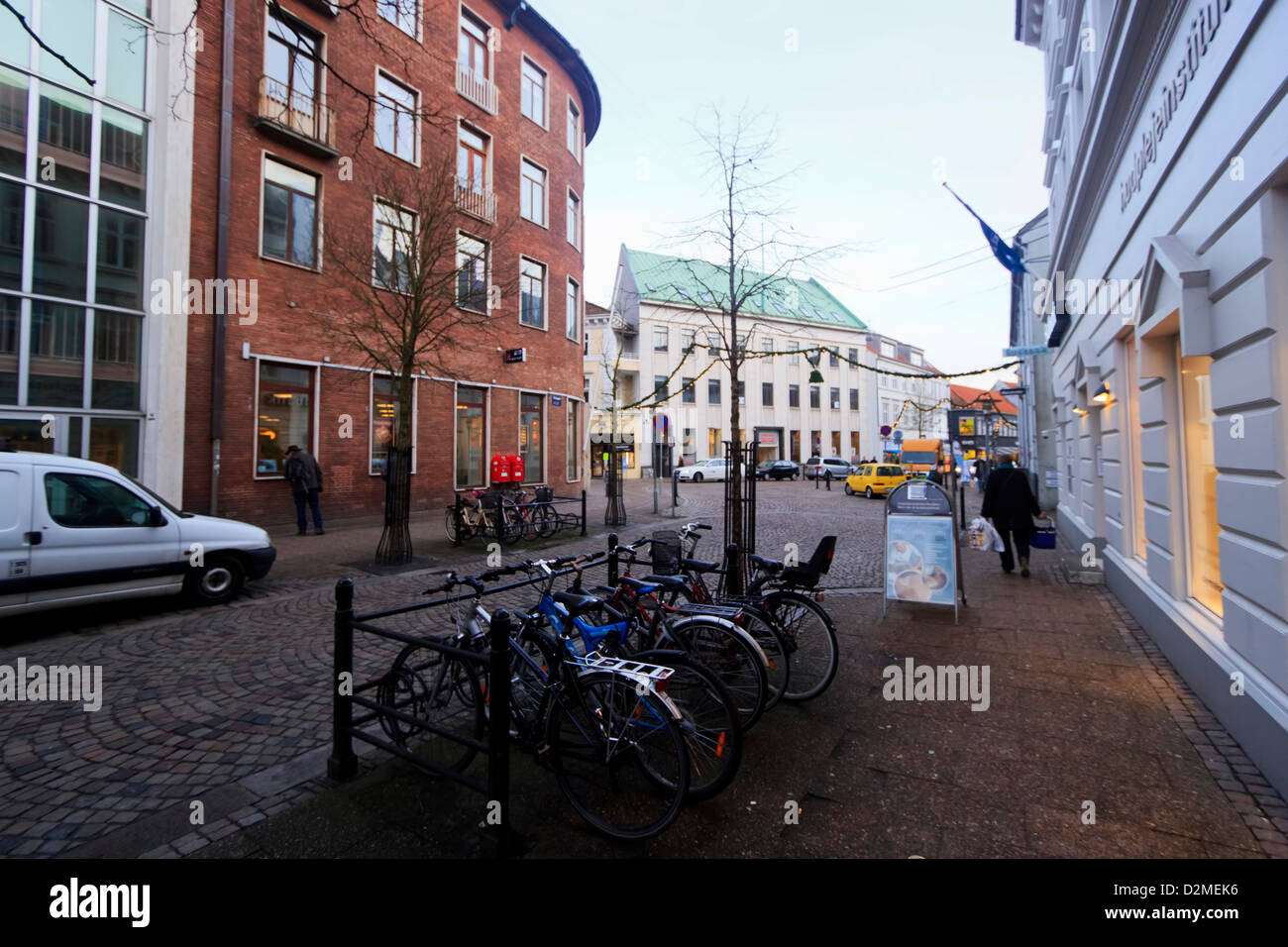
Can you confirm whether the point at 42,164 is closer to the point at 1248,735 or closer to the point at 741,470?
Result: the point at 741,470

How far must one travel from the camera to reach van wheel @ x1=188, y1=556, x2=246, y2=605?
7355 mm

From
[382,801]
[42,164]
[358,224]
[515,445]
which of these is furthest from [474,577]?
[515,445]

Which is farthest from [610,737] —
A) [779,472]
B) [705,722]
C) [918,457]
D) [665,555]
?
[779,472]

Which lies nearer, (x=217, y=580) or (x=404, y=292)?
(x=217, y=580)

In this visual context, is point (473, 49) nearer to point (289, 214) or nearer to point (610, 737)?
point (289, 214)

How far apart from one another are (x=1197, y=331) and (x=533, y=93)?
72.5ft

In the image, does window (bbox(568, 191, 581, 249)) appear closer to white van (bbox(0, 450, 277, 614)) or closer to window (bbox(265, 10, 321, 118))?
window (bbox(265, 10, 321, 118))

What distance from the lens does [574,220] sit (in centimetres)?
2381

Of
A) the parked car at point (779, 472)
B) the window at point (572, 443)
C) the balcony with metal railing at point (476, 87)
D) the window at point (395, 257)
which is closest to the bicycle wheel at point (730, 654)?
the window at point (395, 257)

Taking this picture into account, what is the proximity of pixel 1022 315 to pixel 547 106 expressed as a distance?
58.2 ft

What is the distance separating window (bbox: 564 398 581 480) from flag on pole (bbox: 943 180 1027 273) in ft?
45.1

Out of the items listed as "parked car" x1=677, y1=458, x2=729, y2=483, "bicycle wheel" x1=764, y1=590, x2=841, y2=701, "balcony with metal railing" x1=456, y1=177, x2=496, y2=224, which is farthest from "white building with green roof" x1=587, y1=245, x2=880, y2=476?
"bicycle wheel" x1=764, y1=590, x2=841, y2=701

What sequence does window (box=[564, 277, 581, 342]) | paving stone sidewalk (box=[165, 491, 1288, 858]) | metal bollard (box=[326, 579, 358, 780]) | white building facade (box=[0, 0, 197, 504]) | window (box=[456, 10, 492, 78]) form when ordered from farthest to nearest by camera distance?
1. window (box=[564, 277, 581, 342])
2. window (box=[456, 10, 492, 78])
3. white building facade (box=[0, 0, 197, 504])
4. metal bollard (box=[326, 579, 358, 780])
5. paving stone sidewalk (box=[165, 491, 1288, 858])

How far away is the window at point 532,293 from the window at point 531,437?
2.54 metres
